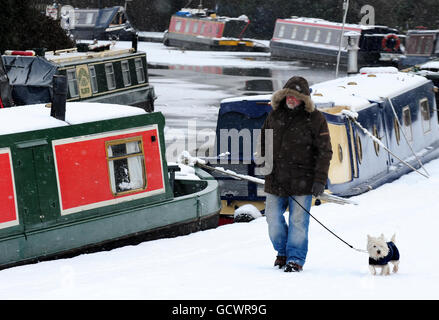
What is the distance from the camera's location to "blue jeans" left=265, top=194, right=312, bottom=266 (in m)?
6.73

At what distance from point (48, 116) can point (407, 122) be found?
7646 mm

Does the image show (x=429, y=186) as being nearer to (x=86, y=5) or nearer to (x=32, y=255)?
(x=32, y=255)

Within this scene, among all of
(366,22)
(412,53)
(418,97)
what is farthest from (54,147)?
(366,22)

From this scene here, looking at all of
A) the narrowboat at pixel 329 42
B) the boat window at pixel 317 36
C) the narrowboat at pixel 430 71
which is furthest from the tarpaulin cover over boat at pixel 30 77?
the boat window at pixel 317 36

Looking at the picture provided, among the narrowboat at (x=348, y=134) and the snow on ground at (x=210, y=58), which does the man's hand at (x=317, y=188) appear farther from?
the snow on ground at (x=210, y=58)

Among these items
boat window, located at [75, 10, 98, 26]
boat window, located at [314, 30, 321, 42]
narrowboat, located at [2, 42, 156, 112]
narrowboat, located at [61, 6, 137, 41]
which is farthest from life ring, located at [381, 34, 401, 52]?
boat window, located at [75, 10, 98, 26]

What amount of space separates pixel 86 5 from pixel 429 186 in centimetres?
5310

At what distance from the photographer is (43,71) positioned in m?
17.6

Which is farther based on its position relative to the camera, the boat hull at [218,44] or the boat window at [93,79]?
the boat hull at [218,44]

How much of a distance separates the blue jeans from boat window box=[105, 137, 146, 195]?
309 centimetres

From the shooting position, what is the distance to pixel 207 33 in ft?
158

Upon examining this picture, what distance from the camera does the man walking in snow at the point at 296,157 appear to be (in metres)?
6.59

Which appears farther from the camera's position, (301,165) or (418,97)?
(418,97)

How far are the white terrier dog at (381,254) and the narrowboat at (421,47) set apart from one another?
2117 cm
